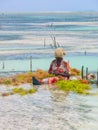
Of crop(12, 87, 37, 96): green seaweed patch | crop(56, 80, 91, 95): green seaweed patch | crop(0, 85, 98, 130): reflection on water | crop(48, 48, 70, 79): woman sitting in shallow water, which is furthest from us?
crop(48, 48, 70, 79): woman sitting in shallow water

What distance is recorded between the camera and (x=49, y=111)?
53.5 feet

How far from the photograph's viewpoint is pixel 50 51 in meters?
44.3

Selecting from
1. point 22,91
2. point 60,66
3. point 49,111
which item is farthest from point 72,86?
point 49,111

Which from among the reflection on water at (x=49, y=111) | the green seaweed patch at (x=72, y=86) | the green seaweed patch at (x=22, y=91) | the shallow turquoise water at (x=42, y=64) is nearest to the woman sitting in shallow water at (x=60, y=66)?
the green seaweed patch at (x=72, y=86)

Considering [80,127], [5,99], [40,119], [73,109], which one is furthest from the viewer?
[5,99]

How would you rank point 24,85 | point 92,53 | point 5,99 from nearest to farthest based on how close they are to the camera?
point 5,99
point 24,85
point 92,53

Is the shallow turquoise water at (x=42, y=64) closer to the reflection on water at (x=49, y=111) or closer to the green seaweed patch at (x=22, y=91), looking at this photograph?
the green seaweed patch at (x=22, y=91)

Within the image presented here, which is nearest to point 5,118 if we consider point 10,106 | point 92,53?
point 10,106

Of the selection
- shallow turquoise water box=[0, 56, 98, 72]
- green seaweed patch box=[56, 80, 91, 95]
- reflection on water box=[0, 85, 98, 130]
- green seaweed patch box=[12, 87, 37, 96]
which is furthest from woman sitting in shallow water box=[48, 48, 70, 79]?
shallow turquoise water box=[0, 56, 98, 72]

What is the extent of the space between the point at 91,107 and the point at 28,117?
2512 mm

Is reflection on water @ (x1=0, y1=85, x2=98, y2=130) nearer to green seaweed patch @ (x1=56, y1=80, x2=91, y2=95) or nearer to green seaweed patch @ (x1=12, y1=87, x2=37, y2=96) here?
green seaweed patch @ (x1=12, y1=87, x2=37, y2=96)

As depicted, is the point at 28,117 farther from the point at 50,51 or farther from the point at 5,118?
the point at 50,51

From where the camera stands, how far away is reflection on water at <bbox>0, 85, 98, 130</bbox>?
14.3 metres

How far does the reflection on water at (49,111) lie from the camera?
14.3 meters
